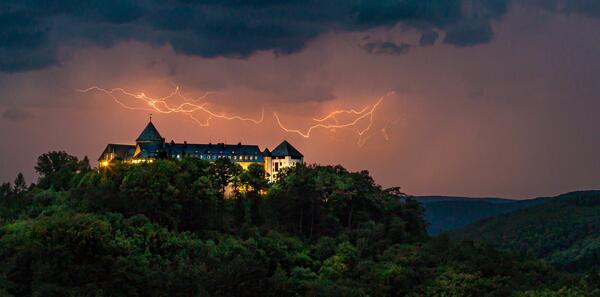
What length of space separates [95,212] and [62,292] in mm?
16267

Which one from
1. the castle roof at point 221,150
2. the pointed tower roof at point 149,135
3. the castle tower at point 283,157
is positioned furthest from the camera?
the castle tower at point 283,157

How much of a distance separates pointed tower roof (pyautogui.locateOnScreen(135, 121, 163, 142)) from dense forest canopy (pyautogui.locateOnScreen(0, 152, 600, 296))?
8700mm

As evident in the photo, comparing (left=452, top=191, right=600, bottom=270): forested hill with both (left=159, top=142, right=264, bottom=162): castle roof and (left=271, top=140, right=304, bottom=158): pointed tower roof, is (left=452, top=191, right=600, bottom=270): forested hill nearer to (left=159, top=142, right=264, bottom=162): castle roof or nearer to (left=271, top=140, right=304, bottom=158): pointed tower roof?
(left=271, top=140, right=304, bottom=158): pointed tower roof

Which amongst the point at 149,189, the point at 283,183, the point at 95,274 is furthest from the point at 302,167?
the point at 95,274

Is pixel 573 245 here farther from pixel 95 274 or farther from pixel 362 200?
pixel 95 274

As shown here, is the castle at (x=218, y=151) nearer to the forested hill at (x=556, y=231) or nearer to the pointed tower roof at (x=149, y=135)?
the pointed tower roof at (x=149, y=135)

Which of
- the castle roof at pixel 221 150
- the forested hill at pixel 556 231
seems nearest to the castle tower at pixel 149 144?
the castle roof at pixel 221 150

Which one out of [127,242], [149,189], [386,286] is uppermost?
[149,189]

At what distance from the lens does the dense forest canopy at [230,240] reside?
48.8m

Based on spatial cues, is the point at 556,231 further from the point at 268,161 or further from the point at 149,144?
the point at 149,144

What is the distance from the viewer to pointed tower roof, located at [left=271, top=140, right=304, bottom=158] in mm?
89613

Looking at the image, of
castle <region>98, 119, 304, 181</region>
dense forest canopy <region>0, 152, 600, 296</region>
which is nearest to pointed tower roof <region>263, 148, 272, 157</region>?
castle <region>98, 119, 304, 181</region>

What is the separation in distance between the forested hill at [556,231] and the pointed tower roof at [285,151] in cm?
5938

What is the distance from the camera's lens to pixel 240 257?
56.9 meters
